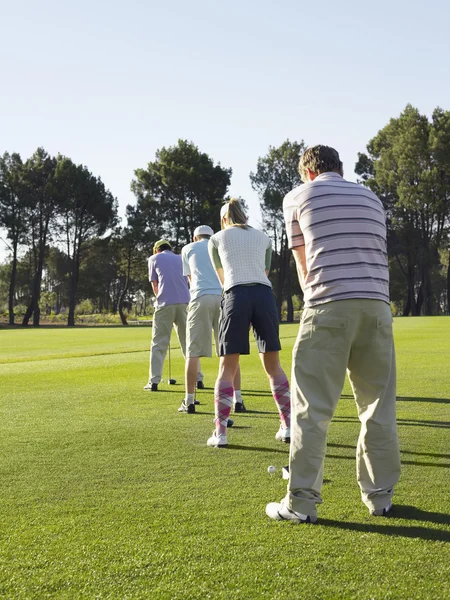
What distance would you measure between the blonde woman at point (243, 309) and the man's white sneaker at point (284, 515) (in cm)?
206

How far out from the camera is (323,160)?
162 inches

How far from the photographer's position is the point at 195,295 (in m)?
8.21

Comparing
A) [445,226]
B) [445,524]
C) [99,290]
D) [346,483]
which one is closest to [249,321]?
[346,483]

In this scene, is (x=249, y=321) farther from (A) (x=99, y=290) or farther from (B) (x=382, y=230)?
(A) (x=99, y=290)

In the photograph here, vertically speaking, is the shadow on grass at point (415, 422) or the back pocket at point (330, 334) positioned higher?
the back pocket at point (330, 334)

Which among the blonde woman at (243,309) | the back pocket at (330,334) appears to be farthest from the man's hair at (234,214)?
the back pocket at (330,334)

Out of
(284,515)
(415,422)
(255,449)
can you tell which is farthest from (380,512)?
(415,422)

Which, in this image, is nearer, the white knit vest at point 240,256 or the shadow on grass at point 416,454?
the shadow on grass at point 416,454

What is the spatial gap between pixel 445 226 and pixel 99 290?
4042 centimetres

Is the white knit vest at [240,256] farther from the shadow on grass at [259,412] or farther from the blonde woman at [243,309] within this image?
the shadow on grass at [259,412]

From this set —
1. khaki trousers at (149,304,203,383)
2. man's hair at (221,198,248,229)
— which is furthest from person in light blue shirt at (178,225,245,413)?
man's hair at (221,198,248,229)

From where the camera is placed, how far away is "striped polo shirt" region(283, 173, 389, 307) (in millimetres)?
3846

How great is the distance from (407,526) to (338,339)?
104 centimetres

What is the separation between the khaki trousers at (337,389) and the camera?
12.4ft
